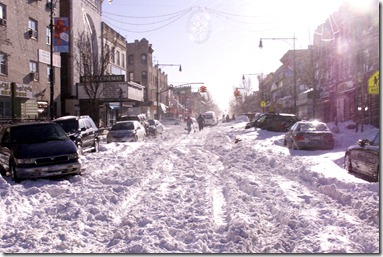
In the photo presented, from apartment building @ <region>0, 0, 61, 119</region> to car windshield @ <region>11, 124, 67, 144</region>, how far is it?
11894mm

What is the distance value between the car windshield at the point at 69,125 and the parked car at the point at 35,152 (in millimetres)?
5210

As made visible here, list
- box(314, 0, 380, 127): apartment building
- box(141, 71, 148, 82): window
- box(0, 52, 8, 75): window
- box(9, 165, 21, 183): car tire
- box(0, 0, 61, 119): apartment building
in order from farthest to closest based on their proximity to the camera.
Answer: box(141, 71, 148, 82): window
box(314, 0, 380, 127): apartment building
box(0, 0, 61, 119): apartment building
box(0, 52, 8, 75): window
box(9, 165, 21, 183): car tire

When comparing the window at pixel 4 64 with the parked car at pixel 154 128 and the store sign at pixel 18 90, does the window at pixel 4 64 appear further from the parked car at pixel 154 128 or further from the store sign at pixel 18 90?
the parked car at pixel 154 128

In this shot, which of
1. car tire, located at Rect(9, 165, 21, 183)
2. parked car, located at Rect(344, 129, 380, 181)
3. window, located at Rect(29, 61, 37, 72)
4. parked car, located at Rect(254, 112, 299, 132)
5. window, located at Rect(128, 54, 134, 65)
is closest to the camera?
parked car, located at Rect(344, 129, 380, 181)

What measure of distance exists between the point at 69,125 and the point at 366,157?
488 inches

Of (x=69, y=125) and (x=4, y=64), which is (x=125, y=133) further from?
(x=4, y=64)

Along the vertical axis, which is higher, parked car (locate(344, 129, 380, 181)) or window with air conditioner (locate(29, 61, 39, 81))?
window with air conditioner (locate(29, 61, 39, 81))

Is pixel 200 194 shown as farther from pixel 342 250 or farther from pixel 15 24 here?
pixel 15 24

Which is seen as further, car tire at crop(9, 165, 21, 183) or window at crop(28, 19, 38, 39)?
window at crop(28, 19, 38, 39)

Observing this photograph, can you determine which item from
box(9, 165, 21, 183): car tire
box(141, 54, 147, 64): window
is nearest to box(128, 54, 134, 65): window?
box(141, 54, 147, 64): window

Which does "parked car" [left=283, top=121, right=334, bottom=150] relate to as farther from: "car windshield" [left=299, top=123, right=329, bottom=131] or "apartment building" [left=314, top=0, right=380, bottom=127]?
"apartment building" [left=314, top=0, right=380, bottom=127]

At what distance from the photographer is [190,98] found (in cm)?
12912

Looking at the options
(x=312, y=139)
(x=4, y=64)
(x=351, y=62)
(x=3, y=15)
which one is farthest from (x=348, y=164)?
(x=3, y=15)

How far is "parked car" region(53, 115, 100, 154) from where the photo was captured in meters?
16.6
